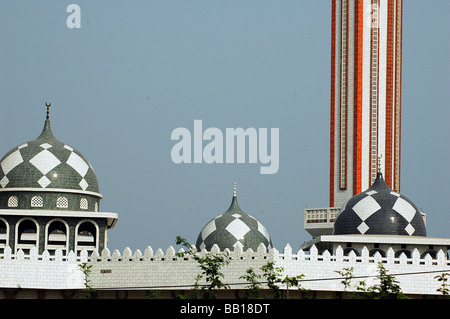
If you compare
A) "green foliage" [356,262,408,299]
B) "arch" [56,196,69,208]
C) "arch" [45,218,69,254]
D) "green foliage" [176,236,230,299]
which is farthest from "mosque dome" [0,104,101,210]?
"green foliage" [356,262,408,299]

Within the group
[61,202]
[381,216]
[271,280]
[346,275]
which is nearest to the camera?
[271,280]

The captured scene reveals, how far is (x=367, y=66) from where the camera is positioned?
167 ft

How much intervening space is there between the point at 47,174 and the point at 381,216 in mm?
12558

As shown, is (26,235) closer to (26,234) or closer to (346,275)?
(26,234)

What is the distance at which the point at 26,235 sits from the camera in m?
43.0

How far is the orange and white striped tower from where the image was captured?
50.6m

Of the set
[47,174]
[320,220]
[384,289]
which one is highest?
[47,174]

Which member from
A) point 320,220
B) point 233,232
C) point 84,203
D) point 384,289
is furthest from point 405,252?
point 84,203

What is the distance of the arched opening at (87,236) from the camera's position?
141 feet

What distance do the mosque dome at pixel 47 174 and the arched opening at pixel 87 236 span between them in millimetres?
705

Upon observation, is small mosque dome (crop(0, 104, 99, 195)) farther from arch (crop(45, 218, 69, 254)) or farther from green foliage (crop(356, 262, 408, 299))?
green foliage (crop(356, 262, 408, 299))
